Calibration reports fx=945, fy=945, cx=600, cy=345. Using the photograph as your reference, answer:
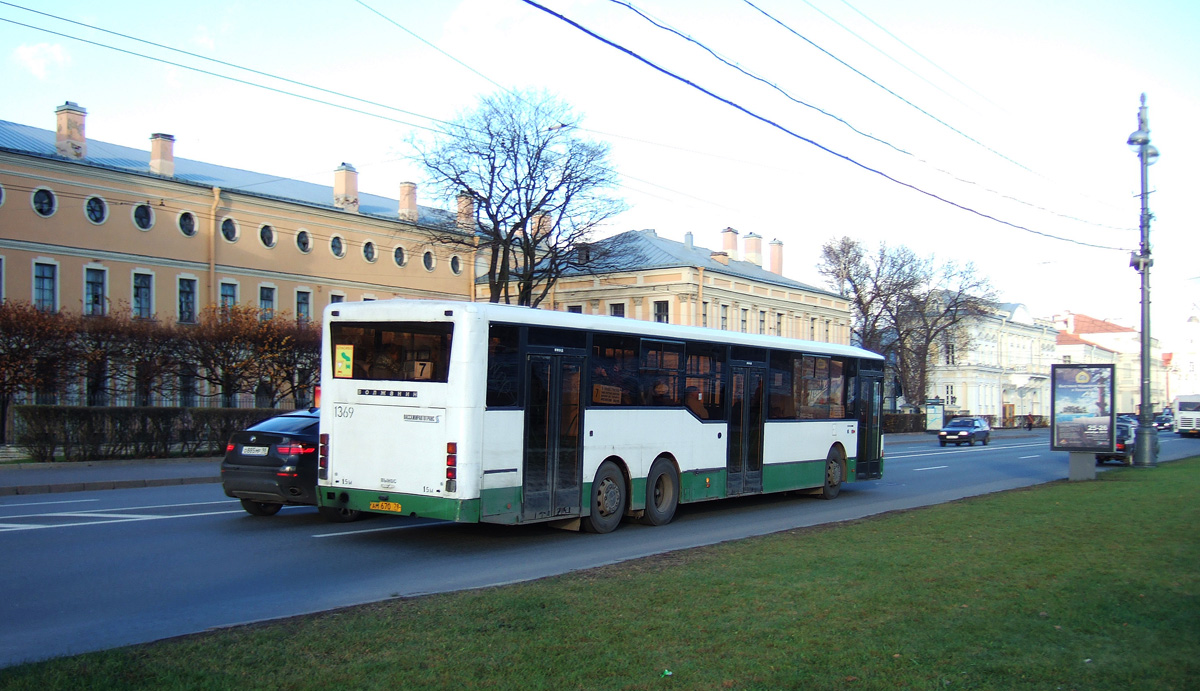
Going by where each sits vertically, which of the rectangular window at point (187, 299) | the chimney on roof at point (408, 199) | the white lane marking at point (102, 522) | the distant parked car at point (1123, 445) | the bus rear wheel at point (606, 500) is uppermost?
the chimney on roof at point (408, 199)

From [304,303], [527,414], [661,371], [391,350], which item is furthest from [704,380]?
[304,303]

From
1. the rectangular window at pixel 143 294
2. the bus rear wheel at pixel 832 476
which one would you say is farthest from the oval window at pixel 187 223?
the bus rear wheel at pixel 832 476

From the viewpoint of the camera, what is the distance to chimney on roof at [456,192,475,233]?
46.2 metres

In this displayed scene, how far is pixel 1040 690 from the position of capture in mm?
5426

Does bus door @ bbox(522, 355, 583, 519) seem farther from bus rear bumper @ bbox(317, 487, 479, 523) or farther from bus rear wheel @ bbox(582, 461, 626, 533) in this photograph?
bus rear bumper @ bbox(317, 487, 479, 523)

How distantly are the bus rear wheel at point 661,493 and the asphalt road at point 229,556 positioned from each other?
9.6 inches

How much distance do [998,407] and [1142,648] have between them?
99.5 metres

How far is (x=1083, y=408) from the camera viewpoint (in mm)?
24000

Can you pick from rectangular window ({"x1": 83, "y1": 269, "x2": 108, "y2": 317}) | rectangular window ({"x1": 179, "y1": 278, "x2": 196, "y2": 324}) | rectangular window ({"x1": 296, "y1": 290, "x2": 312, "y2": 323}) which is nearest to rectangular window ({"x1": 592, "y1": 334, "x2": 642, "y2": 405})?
rectangular window ({"x1": 83, "y1": 269, "x2": 108, "y2": 317})

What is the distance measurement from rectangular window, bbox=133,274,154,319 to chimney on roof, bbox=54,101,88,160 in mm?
6287

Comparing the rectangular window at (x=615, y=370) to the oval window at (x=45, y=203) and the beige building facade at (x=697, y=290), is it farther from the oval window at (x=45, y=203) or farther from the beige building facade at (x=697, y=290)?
the oval window at (x=45, y=203)

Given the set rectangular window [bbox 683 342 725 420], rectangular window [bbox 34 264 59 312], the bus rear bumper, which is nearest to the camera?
the bus rear bumper

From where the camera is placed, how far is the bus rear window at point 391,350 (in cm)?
1120

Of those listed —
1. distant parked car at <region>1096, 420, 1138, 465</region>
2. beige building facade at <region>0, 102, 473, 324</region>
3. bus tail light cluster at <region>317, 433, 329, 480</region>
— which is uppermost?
beige building facade at <region>0, 102, 473, 324</region>
